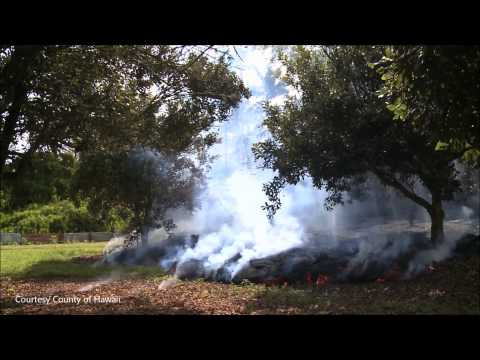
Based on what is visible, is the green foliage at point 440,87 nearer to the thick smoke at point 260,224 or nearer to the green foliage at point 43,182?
the thick smoke at point 260,224

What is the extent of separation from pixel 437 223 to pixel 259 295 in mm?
2898

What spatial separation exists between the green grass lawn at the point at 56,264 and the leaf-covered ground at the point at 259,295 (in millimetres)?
134

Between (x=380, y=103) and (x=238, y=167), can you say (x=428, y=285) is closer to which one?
(x=380, y=103)

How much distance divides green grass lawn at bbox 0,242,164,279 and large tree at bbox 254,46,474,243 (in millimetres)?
2299

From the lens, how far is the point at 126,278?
21.3ft

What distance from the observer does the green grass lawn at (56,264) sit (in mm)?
6625

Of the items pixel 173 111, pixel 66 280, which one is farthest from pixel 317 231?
pixel 66 280

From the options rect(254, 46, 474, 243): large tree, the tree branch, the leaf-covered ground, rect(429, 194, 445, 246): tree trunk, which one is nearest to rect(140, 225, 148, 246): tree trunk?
the leaf-covered ground

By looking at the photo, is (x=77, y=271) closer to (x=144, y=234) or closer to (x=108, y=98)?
(x=144, y=234)

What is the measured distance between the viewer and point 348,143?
21.4 feet

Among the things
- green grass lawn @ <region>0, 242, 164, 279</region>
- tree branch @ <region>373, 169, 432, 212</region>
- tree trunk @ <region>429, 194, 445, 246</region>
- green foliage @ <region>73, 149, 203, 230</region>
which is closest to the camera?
green foliage @ <region>73, 149, 203, 230</region>

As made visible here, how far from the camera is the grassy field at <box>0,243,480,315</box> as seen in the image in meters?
5.54

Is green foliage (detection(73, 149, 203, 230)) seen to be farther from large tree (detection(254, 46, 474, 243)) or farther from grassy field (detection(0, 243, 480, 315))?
large tree (detection(254, 46, 474, 243))

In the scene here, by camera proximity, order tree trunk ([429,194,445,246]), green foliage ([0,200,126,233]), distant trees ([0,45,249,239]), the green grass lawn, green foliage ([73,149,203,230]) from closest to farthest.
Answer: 1. distant trees ([0,45,249,239])
2. green foliage ([73,149,203,230])
3. the green grass lawn
4. tree trunk ([429,194,445,246])
5. green foliage ([0,200,126,233])
